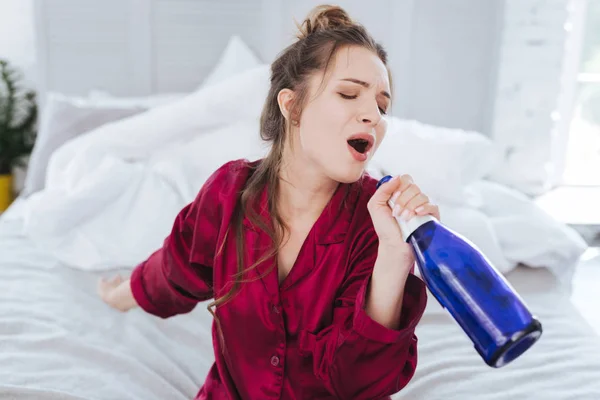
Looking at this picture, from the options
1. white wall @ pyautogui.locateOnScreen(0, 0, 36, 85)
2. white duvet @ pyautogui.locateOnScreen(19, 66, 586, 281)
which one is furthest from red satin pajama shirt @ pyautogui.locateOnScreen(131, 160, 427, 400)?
white wall @ pyautogui.locateOnScreen(0, 0, 36, 85)

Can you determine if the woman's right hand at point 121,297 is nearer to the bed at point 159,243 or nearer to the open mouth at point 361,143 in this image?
the bed at point 159,243

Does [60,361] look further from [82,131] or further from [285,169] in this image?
[82,131]

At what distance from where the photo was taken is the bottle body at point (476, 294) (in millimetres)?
637

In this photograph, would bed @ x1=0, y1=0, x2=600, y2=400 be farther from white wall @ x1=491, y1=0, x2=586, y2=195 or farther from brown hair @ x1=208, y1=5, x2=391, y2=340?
white wall @ x1=491, y1=0, x2=586, y2=195

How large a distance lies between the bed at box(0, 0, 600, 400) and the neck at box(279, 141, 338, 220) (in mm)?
420

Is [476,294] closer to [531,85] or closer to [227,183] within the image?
[227,183]

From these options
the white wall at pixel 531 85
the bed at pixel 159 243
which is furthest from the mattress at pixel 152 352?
the white wall at pixel 531 85

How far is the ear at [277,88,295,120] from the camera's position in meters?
0.92

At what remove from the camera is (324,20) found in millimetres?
939

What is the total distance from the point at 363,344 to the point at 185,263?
1.18 ft

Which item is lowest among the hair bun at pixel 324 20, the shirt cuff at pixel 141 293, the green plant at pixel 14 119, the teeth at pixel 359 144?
the green plant at pixel 14 119

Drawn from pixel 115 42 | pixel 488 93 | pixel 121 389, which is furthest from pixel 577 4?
pixel 121 389

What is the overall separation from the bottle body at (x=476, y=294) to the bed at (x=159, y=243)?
51 centimetres

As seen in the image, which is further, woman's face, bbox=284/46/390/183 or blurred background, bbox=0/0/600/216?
blurred background, bbox=0/0/600/216
